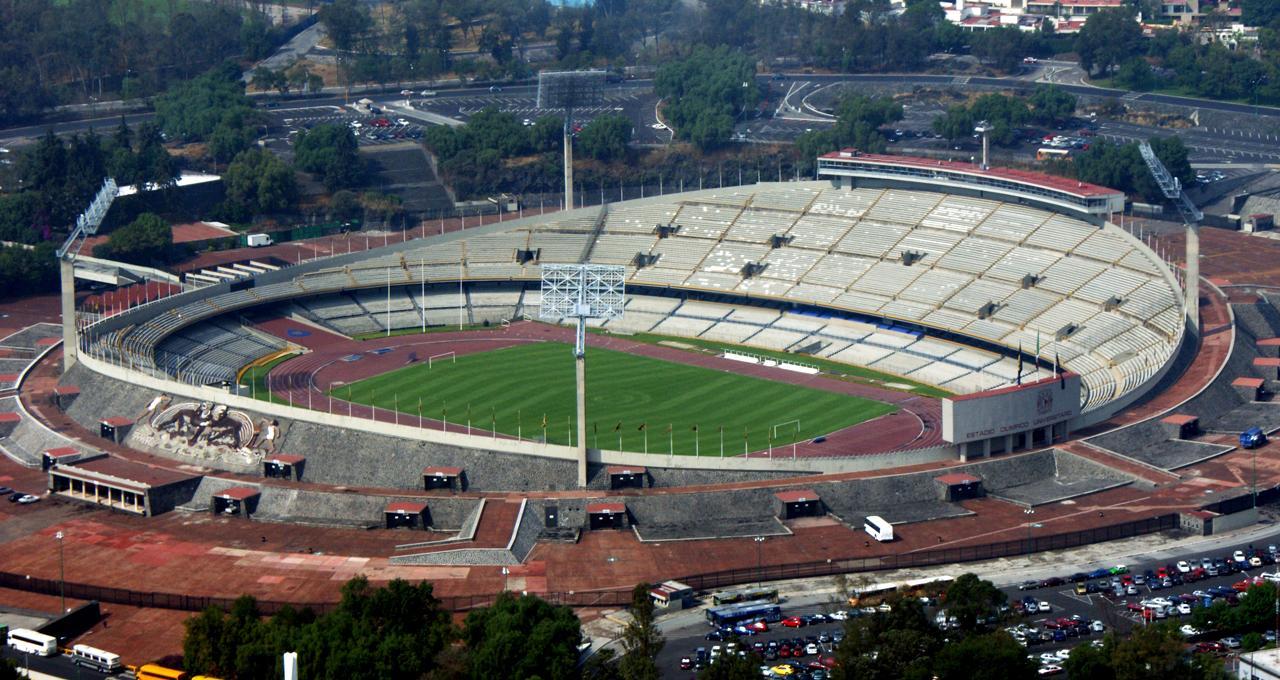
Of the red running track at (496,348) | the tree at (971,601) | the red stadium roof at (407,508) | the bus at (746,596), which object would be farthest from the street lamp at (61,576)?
the tree at (971,601)

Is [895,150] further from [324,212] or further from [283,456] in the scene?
[283,456]

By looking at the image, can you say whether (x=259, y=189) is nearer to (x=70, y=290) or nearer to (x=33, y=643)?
(x=70, y=290)

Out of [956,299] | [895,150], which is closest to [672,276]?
[956,299]

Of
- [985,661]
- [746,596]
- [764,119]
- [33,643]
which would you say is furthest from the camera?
[764,119]

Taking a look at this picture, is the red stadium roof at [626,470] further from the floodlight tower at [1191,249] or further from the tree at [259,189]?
the tree at [259,189]

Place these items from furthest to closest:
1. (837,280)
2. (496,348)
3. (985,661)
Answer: (837,280) < (496,348) < (985,661)

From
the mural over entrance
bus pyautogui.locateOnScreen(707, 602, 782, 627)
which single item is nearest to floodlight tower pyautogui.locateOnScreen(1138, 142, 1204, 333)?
bus pyautogui.locateOnScreen(707, 602, 782, 627)

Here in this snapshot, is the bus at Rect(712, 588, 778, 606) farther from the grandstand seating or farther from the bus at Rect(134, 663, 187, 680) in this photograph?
the grandstand seating

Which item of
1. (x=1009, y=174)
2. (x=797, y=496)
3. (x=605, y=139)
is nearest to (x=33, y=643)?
(x=797, y=496)
